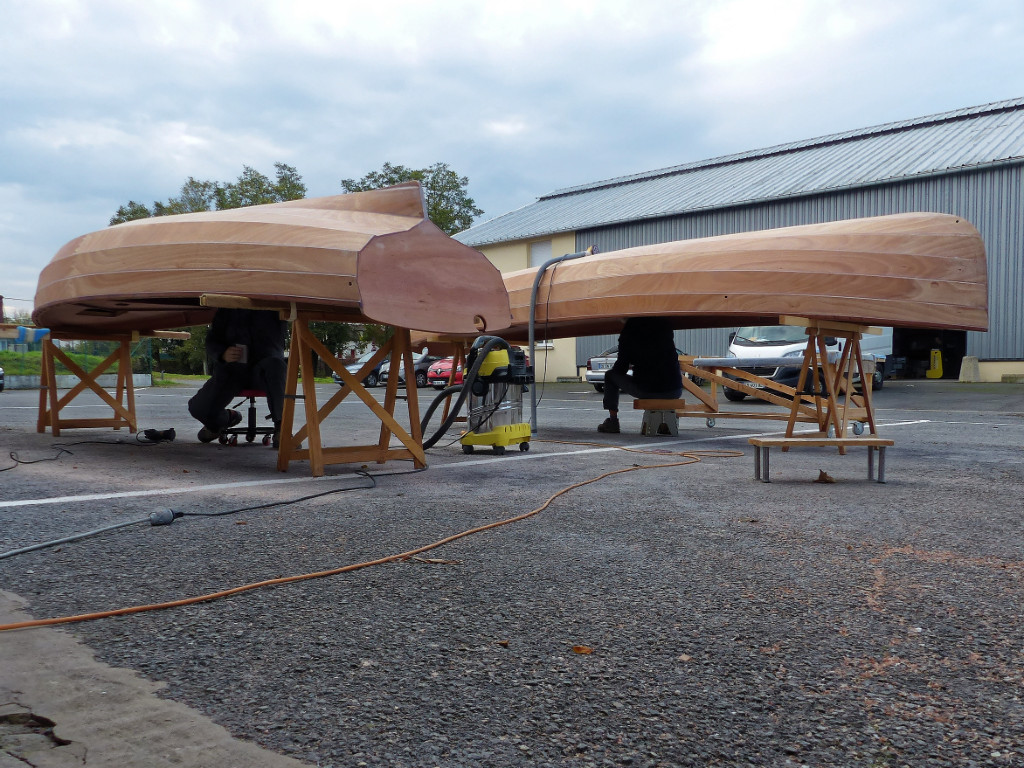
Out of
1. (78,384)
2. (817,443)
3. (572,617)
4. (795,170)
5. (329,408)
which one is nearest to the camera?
(572,617)

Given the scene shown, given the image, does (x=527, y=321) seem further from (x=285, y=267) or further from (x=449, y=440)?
(x=285, y=267)

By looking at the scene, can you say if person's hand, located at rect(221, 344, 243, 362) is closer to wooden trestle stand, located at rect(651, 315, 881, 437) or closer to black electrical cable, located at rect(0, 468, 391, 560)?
black electrical cable, located at rect(0, 468, 391, 560)

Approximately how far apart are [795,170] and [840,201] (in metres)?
3.83

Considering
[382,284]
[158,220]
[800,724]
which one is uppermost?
[158,220]

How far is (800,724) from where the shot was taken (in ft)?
6.24

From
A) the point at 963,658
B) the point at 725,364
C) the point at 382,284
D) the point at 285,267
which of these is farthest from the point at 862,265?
the point at 963,658

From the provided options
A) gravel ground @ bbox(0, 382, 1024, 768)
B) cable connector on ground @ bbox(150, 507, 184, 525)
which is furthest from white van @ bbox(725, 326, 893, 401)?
cable connector on ground @ bbox(150, 507, 184, 525)

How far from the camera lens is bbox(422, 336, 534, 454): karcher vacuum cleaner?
7117mm

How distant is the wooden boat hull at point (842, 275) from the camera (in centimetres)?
719

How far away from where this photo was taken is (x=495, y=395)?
7258mm

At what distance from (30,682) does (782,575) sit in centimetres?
241

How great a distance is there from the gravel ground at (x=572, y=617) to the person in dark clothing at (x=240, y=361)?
1921mm

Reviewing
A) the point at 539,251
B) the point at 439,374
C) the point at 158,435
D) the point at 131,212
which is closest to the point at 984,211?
the point at 539,251

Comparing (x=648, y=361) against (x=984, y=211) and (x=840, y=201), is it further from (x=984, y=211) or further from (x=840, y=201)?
(x=840, y=201)
